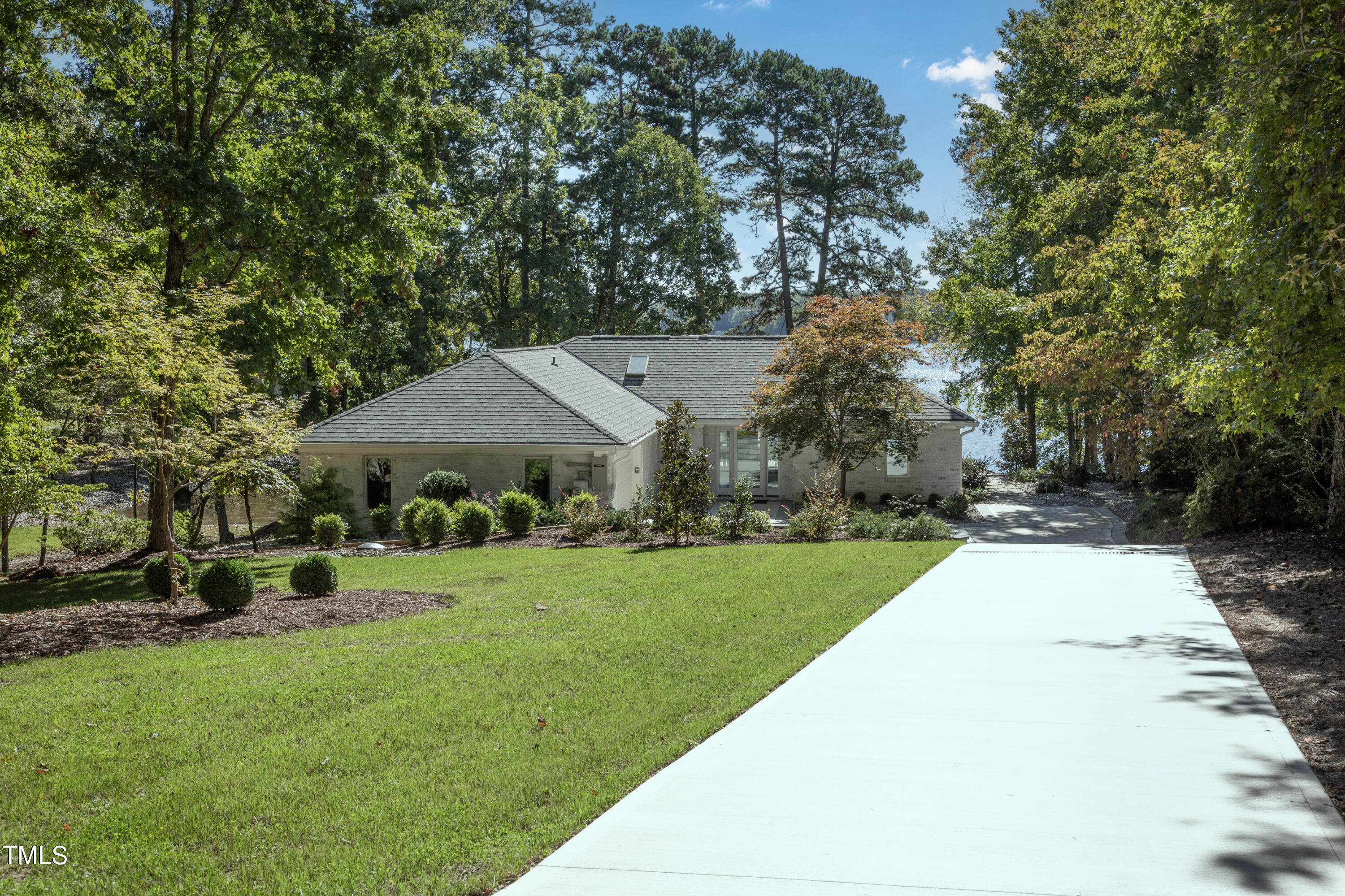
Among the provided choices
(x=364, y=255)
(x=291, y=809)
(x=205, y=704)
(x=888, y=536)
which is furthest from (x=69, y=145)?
(x=888, y=536)

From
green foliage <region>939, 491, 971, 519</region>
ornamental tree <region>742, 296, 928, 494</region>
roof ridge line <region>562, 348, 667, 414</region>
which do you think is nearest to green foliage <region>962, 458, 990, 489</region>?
green foliage <region>939, 491, 971, 519</region>

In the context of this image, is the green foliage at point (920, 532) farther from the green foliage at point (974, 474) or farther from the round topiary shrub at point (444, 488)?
the green foliage at point (974, 474)

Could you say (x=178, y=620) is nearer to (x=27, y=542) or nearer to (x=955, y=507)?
(x=27, y=542)

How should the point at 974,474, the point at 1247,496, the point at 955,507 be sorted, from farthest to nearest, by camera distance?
A: 1. the point at 974,474
2. the point at 955,507
3. the point at 1247,496

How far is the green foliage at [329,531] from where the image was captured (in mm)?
18641

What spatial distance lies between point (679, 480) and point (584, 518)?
2102 millimetres

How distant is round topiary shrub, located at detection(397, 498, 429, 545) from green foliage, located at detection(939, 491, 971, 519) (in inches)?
528

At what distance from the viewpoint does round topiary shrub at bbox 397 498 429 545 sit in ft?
60.1

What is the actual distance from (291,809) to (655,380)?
1024 inches

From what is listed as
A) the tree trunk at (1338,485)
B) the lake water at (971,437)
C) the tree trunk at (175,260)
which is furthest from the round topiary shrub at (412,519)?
the lake water at (971,437)

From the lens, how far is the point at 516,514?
18.8m

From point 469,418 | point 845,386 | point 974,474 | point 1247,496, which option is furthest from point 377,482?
point 974,474

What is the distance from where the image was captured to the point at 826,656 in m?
7.51

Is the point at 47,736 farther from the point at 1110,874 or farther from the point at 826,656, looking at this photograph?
the point at 1110,874
